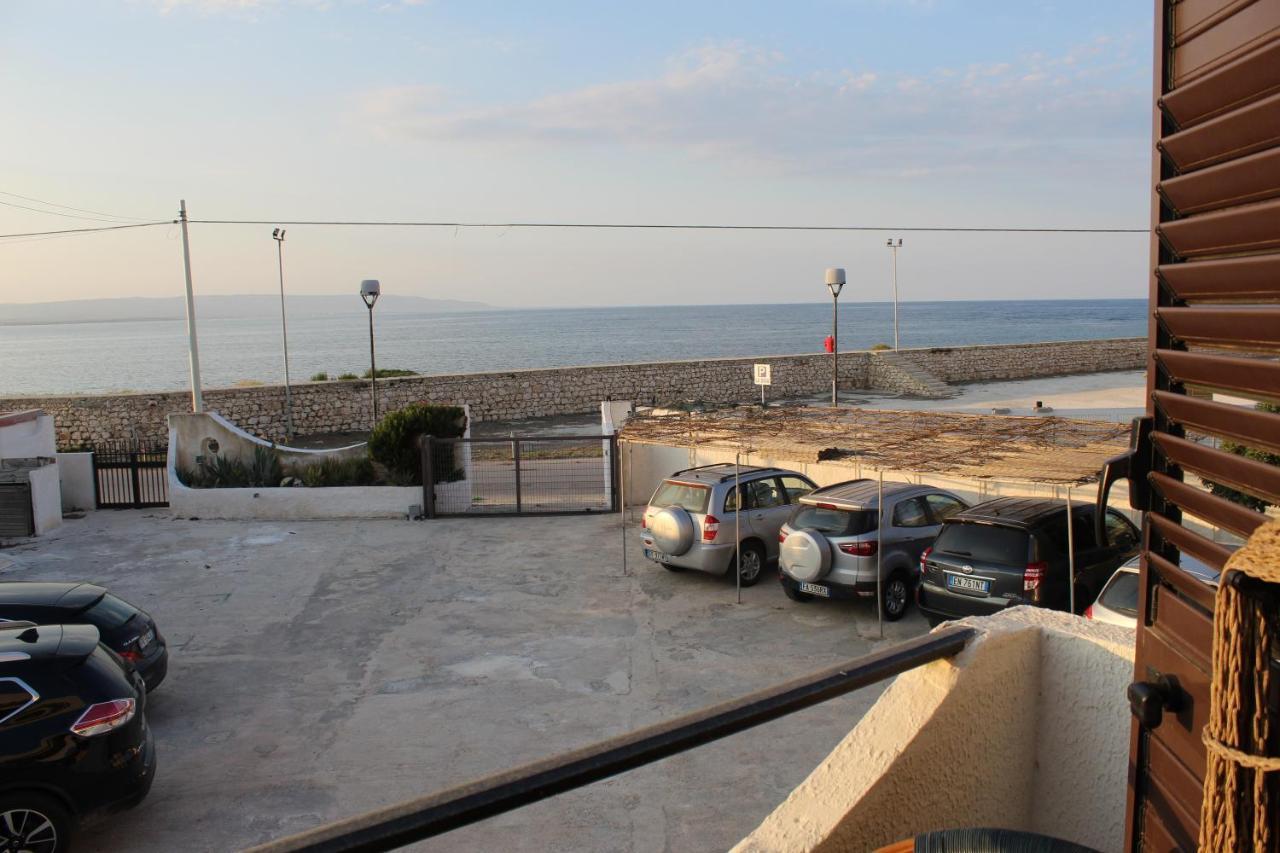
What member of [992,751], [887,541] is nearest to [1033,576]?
[887,541]

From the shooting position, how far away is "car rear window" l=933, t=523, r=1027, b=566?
10.6m

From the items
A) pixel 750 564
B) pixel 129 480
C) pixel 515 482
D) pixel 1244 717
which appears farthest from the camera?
pixel 129 480

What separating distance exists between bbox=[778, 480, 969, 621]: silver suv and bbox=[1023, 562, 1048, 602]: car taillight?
72.6 inches

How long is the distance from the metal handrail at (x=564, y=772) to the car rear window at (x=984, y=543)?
28.3ft

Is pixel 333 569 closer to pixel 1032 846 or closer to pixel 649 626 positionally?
pixel 649 626

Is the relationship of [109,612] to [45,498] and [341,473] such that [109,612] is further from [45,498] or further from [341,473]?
[341,473]

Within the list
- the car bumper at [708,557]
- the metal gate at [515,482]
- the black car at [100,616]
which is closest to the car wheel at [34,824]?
the black car at [100,616]

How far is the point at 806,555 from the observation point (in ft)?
40.5

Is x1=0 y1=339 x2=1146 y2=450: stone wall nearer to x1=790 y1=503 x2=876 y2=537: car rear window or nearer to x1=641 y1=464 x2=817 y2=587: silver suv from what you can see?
x1=641 y1=464 x2=817 y2=587: silver suv

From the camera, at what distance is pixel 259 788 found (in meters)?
8.34

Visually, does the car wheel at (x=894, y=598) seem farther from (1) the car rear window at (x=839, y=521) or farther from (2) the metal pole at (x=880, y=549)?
(1) the car rear window at (x=839, y=521)

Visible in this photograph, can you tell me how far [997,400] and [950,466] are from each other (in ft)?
83.9

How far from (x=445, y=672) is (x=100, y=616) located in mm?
3495

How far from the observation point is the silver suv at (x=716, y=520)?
1377 centimetres
